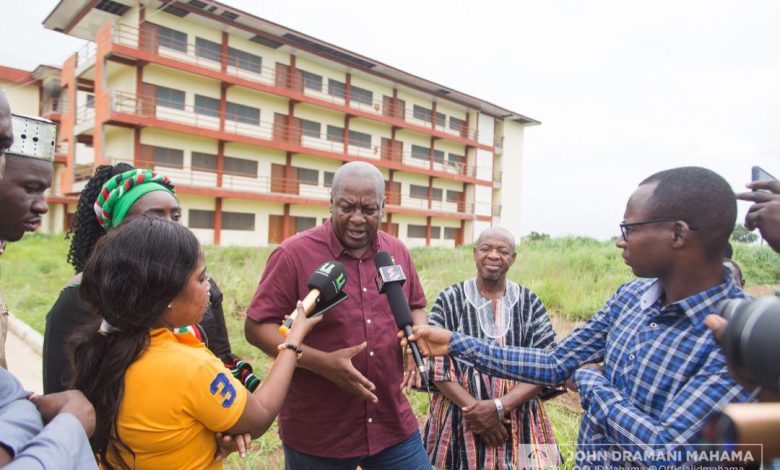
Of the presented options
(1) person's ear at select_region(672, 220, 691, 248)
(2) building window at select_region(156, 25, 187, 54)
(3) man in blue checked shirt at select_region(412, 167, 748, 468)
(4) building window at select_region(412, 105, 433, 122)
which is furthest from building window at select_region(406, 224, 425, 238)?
(1) person's ear at select_region(672, 220, 691, 248)

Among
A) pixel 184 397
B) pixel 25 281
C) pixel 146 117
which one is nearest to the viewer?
pixel 184 397

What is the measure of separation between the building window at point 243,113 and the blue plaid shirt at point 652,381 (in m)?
22.1

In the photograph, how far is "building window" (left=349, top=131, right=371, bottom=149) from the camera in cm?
2651

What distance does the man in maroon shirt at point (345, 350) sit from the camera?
2186 mm

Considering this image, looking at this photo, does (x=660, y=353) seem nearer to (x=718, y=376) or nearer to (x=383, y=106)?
(x=718, y=376)

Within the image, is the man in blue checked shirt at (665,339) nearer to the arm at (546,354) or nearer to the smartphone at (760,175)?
the arm at (546,354)

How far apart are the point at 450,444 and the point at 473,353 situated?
92 centimetres

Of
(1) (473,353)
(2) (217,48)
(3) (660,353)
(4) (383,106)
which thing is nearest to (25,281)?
(1) (473,353)

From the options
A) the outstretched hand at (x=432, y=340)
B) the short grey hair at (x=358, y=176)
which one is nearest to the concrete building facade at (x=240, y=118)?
the short grey hair at (x=358, y=176)

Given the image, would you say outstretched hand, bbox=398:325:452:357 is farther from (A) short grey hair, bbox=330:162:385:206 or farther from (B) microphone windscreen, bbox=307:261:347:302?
(A) short grey hair, bbox=330:162:385:206

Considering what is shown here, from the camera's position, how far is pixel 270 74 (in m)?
23.0

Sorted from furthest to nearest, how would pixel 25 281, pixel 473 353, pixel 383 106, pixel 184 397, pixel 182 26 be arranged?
1. pixel 383 106
2. pixel 182 26
3. pixel 25 281
4. pixel 473 353
5. pixel 184 397

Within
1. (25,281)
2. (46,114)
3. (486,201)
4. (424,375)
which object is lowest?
(25,281)

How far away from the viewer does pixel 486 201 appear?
3309 cm
